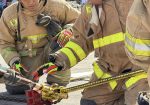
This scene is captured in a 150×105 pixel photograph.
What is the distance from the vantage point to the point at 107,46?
3711mm

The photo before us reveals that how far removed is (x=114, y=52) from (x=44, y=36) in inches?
70.1

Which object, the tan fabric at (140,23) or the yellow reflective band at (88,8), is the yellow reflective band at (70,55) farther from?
the tan fabric at (140,23)

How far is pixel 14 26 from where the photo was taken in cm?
529

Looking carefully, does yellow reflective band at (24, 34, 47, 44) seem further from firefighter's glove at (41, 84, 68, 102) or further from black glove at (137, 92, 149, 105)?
black glove at (137, 92, 149, 105)

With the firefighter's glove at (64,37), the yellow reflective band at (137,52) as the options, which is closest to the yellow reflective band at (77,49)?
the firefighter's glove at (64,37)

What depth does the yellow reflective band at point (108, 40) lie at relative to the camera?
365cm

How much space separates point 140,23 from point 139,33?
6 cm

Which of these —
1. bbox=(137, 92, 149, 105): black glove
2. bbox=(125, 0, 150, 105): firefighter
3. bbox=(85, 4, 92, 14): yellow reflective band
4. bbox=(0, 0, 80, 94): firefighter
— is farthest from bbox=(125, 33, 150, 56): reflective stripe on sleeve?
bbox=(0, 0, 80, 94): firefighter

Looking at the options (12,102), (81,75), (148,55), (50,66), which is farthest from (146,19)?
(81,75)

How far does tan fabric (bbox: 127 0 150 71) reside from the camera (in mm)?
2289

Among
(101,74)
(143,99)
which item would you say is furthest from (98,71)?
(143,99)

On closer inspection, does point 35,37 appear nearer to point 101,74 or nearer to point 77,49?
point 77,49

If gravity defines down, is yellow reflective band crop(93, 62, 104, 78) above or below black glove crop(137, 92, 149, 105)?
below

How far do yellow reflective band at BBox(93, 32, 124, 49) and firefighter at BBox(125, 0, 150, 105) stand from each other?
1.18m
